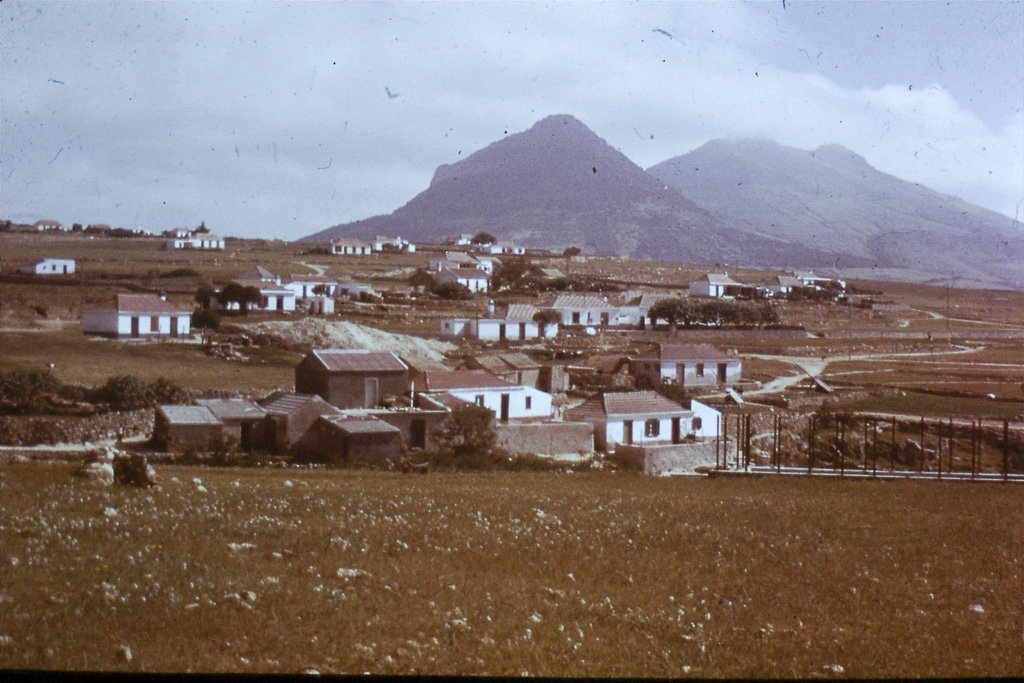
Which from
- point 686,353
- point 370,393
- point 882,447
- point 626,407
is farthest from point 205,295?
point 882,447

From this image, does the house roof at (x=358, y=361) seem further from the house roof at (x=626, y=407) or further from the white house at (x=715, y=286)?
the white house at (x=715, y=286)

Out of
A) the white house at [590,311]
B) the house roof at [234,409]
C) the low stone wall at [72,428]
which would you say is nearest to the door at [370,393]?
the house roof at [234,409]

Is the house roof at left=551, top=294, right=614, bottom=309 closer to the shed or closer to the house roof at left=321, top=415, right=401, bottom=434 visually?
the house roof at left=321, top=415, right=401, bottom=434

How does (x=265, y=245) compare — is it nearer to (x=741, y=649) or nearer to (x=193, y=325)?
(x=193, y=325)

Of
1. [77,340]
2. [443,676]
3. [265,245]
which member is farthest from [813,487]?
[265,245]

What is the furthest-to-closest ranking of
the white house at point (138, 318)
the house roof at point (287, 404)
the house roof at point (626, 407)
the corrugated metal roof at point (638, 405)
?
the white house at point (138, 318), the corrugated metal roof at point (638, 405), the house roof at point (626, 407), the house roof at point (287, 404)

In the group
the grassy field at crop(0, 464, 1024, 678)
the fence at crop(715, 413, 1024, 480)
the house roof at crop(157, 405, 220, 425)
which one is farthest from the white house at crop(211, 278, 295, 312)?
the grassy field at crop(0, 464, 1024, 678)
